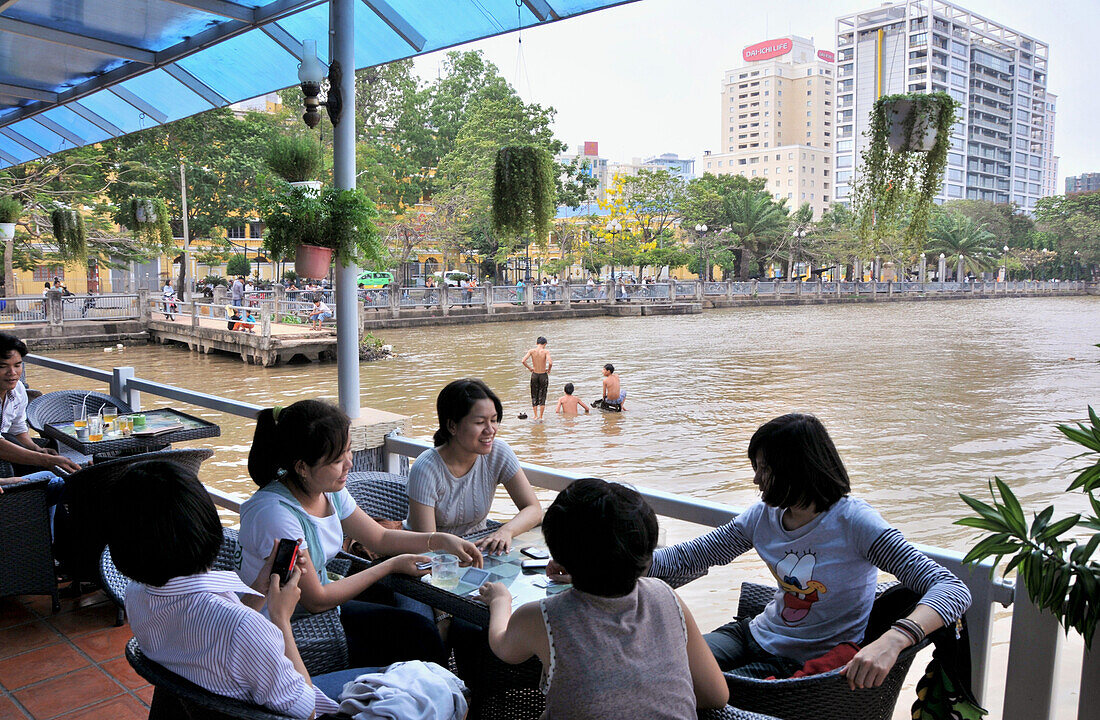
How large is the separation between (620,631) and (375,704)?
486mm

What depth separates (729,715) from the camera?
1566 mm

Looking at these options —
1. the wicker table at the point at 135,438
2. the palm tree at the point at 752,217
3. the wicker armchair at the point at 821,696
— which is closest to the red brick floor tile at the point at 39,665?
the wicker table at the point at 135,438

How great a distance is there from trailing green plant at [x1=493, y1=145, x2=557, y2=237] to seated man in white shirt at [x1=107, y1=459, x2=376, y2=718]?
296cm

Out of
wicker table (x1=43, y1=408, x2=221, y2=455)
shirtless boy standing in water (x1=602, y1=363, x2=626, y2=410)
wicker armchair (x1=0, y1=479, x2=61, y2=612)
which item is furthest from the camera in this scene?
shirtless boy standing in water (x1=602, y1=363, x2=626, y2=410)

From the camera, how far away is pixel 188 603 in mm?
1439

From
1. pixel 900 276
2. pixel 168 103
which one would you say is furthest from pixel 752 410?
pixel 900 276

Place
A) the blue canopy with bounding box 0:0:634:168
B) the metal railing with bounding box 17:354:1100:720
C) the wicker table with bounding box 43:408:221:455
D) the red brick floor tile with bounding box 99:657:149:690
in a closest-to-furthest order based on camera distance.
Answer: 1. the metal railing with bounding box 17:354:1100:720
2. the red brick floor tile with bounding box 99:657:149:690
3. the blue canopy with bounding box 0:0:634:168
4. the wicker table with bounding box 43:408:221:455

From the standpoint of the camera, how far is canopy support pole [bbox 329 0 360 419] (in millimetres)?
3670

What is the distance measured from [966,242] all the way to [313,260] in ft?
208

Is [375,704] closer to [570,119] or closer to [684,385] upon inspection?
[684,385]

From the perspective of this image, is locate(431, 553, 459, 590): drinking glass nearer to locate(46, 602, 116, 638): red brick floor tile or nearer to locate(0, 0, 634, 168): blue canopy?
locate(46, 602, 116, 638): red brick floor tile

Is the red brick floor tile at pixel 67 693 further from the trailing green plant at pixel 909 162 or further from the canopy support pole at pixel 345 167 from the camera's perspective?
the trailing green plant at pixel 909 162

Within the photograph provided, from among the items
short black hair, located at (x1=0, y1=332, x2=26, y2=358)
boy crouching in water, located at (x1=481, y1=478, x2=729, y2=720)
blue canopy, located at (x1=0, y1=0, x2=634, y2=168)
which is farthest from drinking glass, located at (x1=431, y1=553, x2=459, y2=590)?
short black hair, located at (x1=0, y1=332, x2=26, y2=358)

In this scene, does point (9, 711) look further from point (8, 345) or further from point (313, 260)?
point (313, 260)
